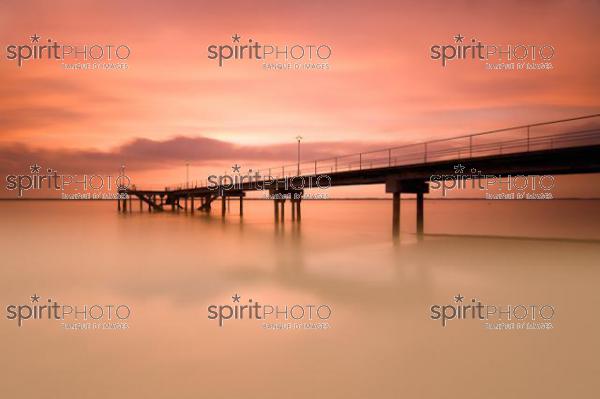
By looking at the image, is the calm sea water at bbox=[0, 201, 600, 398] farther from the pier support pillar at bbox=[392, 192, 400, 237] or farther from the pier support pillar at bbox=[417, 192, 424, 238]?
the pier support pillar at bbox=[417, 192, 424, 238]

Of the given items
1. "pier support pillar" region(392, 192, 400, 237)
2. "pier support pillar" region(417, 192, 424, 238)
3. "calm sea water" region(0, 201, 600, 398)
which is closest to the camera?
"calm sea water" region(0, 201, 600, 398)

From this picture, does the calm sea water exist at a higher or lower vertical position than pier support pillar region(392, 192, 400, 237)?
lower

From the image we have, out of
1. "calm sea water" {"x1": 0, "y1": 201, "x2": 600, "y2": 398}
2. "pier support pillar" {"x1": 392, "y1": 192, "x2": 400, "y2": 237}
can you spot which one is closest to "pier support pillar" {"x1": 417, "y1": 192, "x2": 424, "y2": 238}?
"pier support pillar" {"x1": 392, "y1": 192, "x2": 400, "y2": 237}

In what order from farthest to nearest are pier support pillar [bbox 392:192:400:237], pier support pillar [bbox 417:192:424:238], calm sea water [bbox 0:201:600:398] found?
pier support pillar [bbox 417:192:424:238] < pier support pillar [bbox 392:192:400:237] < calm sea water [bbox 0:201:600:398]

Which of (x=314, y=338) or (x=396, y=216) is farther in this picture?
(x=396, y=216)

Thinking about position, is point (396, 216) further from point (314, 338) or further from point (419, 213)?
point (314, 338)

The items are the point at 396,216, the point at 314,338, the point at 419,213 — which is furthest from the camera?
the point at 419,213

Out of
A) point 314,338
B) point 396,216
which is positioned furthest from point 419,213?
point 314,338

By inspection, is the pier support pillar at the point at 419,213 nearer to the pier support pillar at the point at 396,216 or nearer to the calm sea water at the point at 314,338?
the pier support pillar at the point at 396,216

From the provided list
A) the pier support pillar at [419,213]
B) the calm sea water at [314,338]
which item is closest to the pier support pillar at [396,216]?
the pier support pillar at [419,213]

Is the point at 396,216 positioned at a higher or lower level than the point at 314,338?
higher

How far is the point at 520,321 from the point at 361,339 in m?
4.31

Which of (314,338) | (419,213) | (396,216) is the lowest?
(314,338)

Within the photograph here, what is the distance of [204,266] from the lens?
70.5 ft
